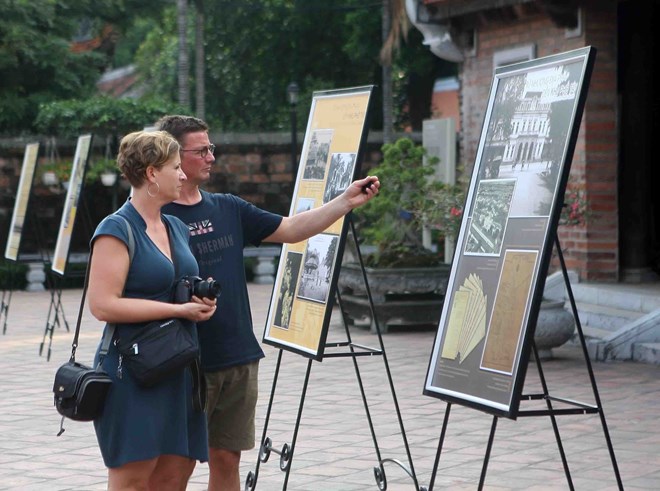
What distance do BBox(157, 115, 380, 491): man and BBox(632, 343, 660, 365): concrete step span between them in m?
6.07

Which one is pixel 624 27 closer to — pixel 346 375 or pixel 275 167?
pixel 346 375

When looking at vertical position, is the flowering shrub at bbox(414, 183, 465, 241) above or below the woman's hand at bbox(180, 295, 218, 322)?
above

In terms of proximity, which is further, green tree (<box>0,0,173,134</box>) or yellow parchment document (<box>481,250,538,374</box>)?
green tree (<box>0,0,173,134</box>)

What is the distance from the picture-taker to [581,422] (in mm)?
8586

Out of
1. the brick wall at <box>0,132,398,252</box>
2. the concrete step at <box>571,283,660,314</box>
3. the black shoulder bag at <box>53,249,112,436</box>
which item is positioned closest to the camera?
the black shoulder bag at <box>53,249,112,436</box>

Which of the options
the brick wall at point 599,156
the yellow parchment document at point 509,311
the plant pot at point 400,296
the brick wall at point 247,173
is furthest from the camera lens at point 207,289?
the brick wall at point 247,173

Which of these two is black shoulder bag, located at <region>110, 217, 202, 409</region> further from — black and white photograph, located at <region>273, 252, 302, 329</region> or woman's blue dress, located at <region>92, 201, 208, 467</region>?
black and white photograph, located at <region>273, 252, 302, 329</region>

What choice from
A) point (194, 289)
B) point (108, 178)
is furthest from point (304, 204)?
point (108, 178)

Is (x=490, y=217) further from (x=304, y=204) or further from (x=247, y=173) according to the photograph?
(x=247, y=173)

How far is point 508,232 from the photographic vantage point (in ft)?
17.6

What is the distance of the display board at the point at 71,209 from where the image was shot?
42.3 feet

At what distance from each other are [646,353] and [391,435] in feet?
11.9

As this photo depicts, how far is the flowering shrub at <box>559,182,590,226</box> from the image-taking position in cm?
1204

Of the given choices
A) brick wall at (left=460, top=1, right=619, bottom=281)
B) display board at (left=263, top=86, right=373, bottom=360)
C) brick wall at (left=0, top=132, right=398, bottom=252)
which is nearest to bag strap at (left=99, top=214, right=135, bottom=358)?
→ display board at (left=263, top=86, right=373, bottom=360)
